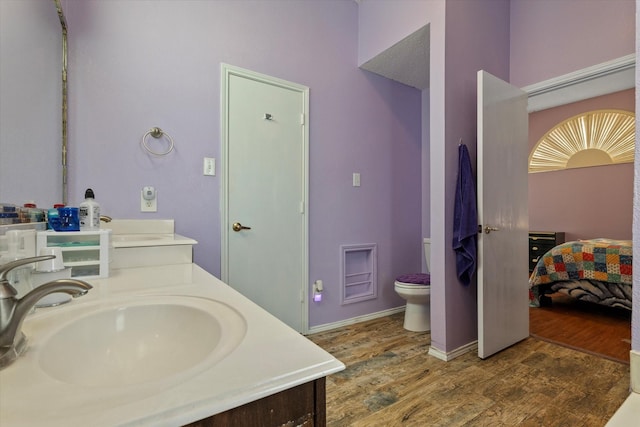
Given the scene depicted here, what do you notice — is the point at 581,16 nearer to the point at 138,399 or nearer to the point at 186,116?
the point at 186,116

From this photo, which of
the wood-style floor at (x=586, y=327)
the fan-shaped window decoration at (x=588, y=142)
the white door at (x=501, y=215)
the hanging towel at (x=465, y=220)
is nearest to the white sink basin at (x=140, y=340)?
the hanging towel at (x=465, y=220)

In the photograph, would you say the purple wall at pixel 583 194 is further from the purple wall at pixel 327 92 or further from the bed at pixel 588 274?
the purple wall at pixel 327 92

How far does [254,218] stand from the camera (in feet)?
7.39

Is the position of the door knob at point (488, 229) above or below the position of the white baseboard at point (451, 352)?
above

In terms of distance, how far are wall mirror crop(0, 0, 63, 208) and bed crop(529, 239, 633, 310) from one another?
3.93 metres

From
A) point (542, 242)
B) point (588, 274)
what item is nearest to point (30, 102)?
point (588, 274)

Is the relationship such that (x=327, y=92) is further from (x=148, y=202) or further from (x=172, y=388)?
(x=172, y=388)

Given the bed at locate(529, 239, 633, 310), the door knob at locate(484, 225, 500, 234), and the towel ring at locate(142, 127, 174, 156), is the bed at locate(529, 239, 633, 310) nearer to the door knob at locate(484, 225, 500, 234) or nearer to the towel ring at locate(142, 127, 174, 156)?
the door knob at locate(484, 225, 500, 234)

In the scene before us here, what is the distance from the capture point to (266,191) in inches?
90.4

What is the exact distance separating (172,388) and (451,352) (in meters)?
2.07

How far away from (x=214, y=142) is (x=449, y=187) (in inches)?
60.5

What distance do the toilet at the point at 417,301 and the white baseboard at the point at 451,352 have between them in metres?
0.36

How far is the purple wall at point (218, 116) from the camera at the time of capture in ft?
5.82

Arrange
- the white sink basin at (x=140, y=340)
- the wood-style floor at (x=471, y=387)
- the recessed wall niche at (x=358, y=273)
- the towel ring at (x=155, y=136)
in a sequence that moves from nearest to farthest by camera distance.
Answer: the white sink basin at (x=140, y=340) → the wood-style floor at (x=471, y=387) → the towel ring at (x=155, y=136) → the recessed wall niche at (x=358, y=273)
